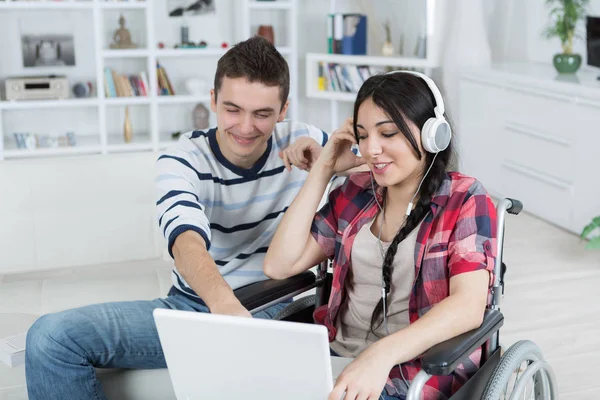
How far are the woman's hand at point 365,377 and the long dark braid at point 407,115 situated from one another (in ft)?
0.95

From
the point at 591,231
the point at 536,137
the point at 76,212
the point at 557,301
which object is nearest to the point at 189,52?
the point at 536,137

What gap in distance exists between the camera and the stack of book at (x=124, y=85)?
5.84 meters

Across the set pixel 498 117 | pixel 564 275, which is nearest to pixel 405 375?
pixel 564 275

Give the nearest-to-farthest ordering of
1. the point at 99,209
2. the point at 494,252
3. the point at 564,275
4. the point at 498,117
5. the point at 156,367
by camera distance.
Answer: the point at 494,252, the point at 156,367, the point at 99,209, the point at 564,275, the point at 498,117

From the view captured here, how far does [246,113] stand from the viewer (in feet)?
6.61

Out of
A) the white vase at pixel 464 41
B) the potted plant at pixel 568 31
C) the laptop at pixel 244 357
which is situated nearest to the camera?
the laptop at pixel 244 357

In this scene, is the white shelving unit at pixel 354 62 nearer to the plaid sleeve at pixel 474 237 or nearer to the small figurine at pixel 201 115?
the small figurine at pixel 201 115

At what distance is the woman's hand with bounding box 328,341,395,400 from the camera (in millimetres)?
1448

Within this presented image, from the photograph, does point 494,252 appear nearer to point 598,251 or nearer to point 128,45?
point 598,251

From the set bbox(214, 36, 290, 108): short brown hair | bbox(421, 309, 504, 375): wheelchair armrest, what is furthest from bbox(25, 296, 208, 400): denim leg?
bbox(421, 309, 504, 375): wheelchair armrest

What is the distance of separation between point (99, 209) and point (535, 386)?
166cm

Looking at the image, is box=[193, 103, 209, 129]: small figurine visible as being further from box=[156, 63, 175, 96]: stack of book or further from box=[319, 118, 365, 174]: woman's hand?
box=[319, 118, 365, 174]: woman's hand

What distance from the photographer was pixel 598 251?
13.8 ft

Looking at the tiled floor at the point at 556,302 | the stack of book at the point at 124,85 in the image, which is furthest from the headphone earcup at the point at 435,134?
the stack of book at the point at 124,85
